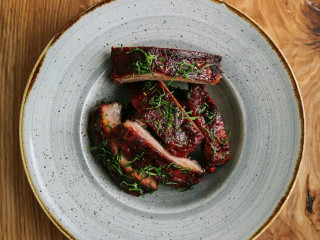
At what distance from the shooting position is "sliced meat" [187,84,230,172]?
2652 mm

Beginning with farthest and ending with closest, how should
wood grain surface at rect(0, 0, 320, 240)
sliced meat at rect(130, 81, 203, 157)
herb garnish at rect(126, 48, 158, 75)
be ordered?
wood grain surface at rect(0, 0, 320, 240)
sliced meat at rect(130, 81, 203, 157)
herb garnish at rect(126, 48, 158, 75)

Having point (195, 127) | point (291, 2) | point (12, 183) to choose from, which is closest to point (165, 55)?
point (195, 127)

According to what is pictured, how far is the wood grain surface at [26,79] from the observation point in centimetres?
286

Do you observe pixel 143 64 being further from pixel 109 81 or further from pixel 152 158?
pixel 152 158

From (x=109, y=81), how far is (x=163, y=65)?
1.43ft

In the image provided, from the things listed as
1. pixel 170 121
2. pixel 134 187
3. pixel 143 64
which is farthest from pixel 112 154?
pixel 143 64

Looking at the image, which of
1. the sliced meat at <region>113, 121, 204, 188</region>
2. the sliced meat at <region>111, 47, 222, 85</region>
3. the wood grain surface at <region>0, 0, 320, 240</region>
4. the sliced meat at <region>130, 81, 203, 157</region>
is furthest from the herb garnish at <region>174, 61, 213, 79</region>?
the wood grain surface at <region>0, 0, 320, 240</region>

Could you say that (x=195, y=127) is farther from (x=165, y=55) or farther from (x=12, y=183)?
(x=12, y=183)

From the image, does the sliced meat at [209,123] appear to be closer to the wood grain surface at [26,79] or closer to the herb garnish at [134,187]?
the herb garnish at [134,187]

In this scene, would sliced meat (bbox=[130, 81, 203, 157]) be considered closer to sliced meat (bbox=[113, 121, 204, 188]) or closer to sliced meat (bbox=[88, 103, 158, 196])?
sliced meat (bbox=[113, 121, 204, 188])

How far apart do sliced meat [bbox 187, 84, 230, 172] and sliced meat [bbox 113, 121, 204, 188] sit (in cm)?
19

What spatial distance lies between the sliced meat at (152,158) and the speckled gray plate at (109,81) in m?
0.19

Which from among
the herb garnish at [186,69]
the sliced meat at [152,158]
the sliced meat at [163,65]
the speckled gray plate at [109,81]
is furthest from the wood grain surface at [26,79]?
the sliced meat at [152,158]

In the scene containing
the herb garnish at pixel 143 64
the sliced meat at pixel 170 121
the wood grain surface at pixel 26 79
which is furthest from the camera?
the wood grain surface at pixel 26 79
